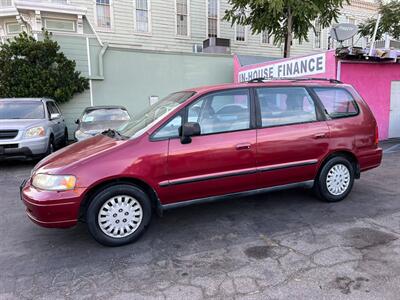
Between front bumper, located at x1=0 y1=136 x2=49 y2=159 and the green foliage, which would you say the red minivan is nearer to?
front bumper, located at x1=0 y1=136 x2=49 y2=159

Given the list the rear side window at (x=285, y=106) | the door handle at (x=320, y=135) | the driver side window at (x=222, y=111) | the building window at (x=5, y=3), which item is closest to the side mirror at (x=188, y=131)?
the driver side window at (x=222, y=111)

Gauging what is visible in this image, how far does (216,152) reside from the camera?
12.3ft

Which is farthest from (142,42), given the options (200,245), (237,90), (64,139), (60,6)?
(200,245)

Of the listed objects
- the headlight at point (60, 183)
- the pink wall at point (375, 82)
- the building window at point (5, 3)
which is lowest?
the headlight at point (60, 183)

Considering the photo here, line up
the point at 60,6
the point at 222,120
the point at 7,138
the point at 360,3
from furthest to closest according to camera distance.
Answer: the point at 360,3 → the point at 60,6 → the point at 7,138 → the point at 222,120

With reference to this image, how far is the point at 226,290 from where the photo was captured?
2.65m

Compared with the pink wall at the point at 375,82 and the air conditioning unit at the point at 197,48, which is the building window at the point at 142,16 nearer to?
the air conditioning unit at the point at 197,48

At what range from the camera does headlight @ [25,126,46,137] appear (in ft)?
23.7

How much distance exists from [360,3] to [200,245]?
23342 millimetres

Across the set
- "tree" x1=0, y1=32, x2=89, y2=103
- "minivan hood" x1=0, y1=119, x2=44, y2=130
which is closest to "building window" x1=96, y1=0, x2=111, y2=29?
"tree" x1=0, y1=32, x2=89, y2=103

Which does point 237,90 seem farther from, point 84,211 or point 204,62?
point 204,62

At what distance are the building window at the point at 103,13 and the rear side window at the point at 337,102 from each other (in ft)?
44.5

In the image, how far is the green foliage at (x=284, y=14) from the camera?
984 cm

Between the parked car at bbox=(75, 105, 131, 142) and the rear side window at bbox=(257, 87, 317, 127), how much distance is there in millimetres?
4540
